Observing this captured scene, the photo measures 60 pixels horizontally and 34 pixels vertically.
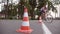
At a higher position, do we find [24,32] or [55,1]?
[55,1]

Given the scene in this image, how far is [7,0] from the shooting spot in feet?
50.2

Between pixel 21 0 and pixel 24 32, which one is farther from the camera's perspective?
pixel 21 0

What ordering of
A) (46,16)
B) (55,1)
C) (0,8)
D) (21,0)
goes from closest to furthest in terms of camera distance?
(46,16) → (21,0) → (0,8) → (55,1)

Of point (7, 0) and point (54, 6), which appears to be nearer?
point (7, 0)

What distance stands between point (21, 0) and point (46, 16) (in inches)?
96.1

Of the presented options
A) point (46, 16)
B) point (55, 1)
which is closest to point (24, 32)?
point (46, 16)

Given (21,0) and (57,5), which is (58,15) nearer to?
(57,5)

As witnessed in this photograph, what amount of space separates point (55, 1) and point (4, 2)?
13.6 ft

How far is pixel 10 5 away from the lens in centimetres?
1542

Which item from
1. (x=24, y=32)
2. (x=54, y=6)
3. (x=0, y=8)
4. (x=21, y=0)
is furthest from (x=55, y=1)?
(x=24, y=32)

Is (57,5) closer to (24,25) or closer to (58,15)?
(58,15)

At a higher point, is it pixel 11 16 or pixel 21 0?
pixel 21 0

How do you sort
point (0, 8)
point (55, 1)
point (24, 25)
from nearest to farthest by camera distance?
point (24, 25), point (0, 8), point (55, 1)

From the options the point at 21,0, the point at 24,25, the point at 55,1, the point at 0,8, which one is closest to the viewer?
the point at 24,25
